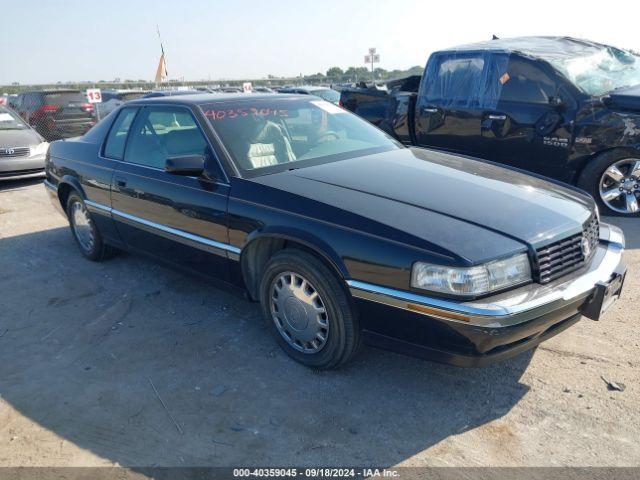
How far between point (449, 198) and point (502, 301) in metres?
0.77

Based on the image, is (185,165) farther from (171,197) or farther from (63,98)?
(63,98)

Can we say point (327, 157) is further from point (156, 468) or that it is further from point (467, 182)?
point (156, 468)

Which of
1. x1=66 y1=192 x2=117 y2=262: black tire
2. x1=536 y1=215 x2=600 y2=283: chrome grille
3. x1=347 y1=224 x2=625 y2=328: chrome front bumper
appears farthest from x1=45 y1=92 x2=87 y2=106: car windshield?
x1=536 y1=215 x2=600 y2=283: chrome grille

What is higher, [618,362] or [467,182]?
[467,182]

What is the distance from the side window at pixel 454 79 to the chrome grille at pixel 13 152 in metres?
7.06

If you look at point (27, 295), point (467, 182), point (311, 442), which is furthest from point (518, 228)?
point (27, 295)

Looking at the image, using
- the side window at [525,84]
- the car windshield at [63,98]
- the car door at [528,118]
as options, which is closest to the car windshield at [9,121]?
the car windshield at [63,98]

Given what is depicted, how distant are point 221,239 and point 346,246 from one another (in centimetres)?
109

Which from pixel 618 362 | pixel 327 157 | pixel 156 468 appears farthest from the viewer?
pixel 327 157

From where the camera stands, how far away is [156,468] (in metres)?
2.46

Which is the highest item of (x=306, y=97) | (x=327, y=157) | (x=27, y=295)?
(x=306, y=97)

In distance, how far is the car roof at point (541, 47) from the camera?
6137mm

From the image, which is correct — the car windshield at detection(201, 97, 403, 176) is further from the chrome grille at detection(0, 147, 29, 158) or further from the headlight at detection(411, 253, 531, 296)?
the chrome grille at detection(0, 147, 29, 158)

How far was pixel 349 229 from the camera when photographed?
278 cm
